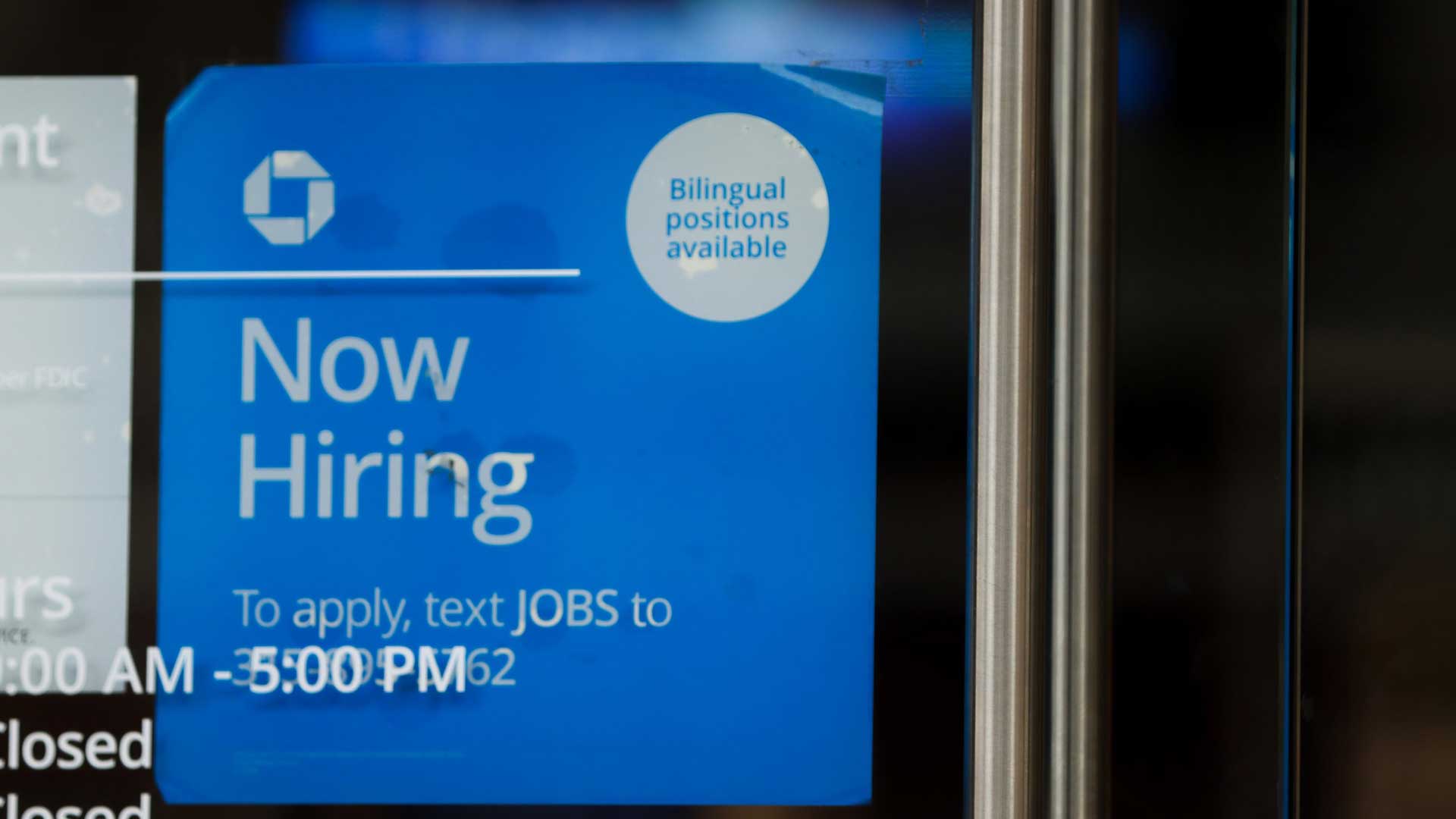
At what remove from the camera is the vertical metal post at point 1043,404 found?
2.44 ft

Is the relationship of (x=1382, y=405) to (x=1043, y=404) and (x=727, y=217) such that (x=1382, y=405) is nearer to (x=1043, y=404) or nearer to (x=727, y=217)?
(x=727, y=217)

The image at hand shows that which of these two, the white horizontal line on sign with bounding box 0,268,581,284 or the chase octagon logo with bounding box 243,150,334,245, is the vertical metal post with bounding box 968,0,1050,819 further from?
the chase octagon logo with bounding box 243,150,334,245

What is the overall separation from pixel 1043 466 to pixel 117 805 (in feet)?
5.11

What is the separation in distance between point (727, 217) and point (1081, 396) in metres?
0.96

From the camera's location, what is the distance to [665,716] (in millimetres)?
1644

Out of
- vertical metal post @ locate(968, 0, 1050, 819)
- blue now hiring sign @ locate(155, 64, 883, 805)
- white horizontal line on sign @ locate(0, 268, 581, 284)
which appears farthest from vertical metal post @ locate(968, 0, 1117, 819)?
white horizontal line on sign @ locate(0, 268, 581, 284)

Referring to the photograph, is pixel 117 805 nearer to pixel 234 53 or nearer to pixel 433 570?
pixel 433 570

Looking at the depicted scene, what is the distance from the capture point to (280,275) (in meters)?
1.65

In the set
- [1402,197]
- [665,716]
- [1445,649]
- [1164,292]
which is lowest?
[665,716]

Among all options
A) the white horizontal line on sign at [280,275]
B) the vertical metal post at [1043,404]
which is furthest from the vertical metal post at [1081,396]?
the white horizontal line on sign at [280,275]

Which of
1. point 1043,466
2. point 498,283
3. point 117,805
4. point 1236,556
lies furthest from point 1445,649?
point 117,805

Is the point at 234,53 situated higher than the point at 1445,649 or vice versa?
the point at 234,53

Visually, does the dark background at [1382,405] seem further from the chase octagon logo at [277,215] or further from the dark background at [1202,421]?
the chase octagon logo at [277,215]

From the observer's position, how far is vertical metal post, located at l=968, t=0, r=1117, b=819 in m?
0.74
